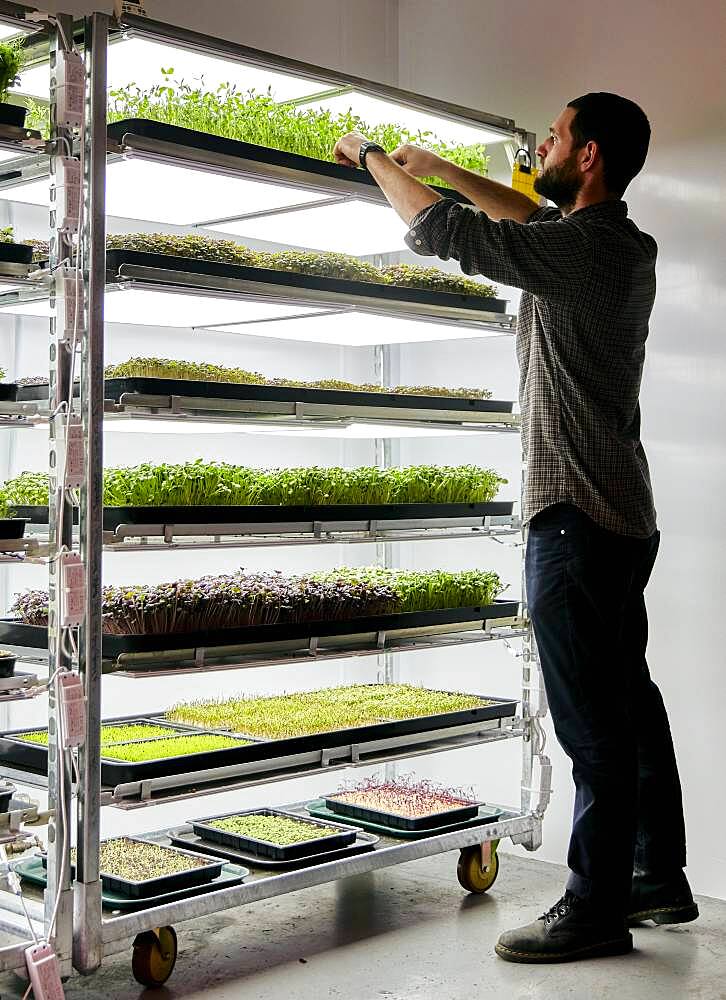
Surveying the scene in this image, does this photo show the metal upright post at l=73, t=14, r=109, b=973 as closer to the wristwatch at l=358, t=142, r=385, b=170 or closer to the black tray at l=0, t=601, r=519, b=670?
the black tray at l=0, t=601, r=519, b=670

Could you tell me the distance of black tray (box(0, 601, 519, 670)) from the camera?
3.38m

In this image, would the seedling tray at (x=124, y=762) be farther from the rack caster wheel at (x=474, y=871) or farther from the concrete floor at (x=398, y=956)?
the rack caster wheel at (x=474, y=871)

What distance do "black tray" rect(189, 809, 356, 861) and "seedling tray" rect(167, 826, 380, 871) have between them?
0.05ft

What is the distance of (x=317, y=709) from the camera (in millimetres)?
4145

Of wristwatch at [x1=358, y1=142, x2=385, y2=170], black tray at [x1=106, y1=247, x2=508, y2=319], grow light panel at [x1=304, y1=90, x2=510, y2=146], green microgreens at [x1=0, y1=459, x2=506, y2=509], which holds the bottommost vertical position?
green microgreens at [x1=0, y1=459, x2=506, y2=509]

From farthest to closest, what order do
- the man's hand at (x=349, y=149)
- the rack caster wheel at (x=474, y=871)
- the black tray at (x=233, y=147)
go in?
the rack caster wheel at (x=474, y=871) → the man's hand at (x=349, y=149) → the black tray at (x=233, y=147)

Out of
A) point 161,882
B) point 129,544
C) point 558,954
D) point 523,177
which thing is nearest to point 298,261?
point 523,177

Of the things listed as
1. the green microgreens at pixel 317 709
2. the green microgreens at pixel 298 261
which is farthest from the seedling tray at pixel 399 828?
the green microgreens at pixel 298 261

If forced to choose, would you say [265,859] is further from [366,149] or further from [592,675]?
[366,149]

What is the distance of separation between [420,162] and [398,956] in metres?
2.24

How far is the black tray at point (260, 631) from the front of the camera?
133 inches

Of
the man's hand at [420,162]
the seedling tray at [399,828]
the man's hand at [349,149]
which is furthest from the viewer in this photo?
the seedling tray at [399,828]

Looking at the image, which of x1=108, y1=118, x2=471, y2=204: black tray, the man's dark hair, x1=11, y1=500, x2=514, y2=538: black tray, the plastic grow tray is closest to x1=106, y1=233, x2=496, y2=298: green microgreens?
x1=108, y1=118, x2=471, y2=204: black tray

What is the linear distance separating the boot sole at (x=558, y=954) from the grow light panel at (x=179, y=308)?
1876 millimetres
